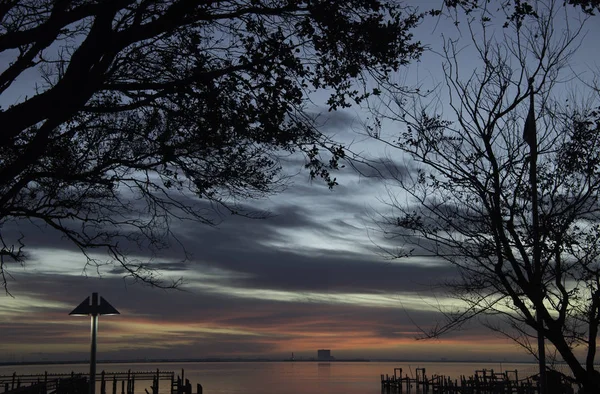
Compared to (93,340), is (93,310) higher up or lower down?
higher up

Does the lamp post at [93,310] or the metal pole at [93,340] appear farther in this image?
the lamp post at [93,310]

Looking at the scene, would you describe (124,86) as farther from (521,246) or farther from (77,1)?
(521,246)

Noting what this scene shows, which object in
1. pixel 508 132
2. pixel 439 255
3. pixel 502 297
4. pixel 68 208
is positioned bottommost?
pixel 502 297

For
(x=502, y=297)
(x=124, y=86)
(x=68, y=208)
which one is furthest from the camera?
(x=68, y=208)

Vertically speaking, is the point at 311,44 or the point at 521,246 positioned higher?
the point at 311,44

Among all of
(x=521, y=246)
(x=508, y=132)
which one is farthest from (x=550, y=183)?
(x=521, y=246)

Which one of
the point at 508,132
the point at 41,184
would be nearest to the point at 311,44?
the point at 508,132

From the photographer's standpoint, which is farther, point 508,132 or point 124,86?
point 508,132

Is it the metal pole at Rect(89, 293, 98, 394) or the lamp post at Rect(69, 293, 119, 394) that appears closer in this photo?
the metal pole at Rect(89, 293, 98, 394)

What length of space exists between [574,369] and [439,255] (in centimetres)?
282

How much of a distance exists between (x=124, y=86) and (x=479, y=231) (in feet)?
21.5

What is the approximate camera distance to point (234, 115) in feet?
27.6

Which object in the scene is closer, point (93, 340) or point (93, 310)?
point (93, 340)

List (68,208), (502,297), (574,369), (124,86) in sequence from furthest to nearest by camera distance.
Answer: (68,208) < (502,297) < (574,369) < (124,86)
